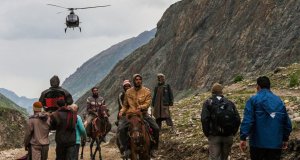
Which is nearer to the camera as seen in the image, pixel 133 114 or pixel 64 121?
pixel 64 121

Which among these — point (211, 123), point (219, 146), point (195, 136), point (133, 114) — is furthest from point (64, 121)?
point (195, 136)

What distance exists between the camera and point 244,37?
6334 cm

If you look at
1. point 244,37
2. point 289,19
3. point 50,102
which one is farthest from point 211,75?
point 50,102

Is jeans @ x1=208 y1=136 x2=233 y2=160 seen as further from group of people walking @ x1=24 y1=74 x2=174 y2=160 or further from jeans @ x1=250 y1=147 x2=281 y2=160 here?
group of people walking @ x1=24 y1=74 x2=174 y2=160

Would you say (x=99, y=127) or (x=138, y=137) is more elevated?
(x=138, y=137)

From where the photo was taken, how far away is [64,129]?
12109 millimetres

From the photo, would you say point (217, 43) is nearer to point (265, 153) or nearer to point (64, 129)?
point (64, 129)

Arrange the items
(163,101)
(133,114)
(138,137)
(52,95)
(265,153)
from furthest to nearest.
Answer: (163,101), (52,95), (133,114), (138,137), (265,153)

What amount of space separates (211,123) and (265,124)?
177 cm

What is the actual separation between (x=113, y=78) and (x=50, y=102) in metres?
87.1

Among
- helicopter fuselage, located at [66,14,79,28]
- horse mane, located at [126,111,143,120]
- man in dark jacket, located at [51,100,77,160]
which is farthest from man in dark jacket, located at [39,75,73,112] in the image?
helicopter fuselage, located at [66,14,79,28]

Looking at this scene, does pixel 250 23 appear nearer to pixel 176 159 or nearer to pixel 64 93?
pixel 176 159

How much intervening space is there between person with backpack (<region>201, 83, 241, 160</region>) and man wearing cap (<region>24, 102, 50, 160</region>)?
350 cm

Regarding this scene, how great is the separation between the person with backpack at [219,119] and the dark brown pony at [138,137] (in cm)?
196
